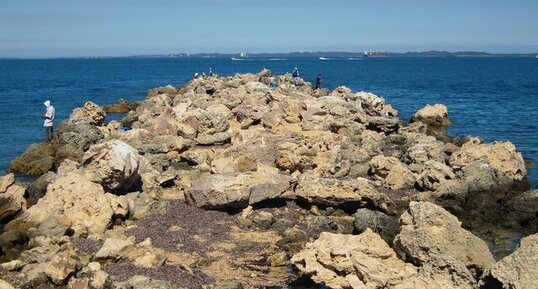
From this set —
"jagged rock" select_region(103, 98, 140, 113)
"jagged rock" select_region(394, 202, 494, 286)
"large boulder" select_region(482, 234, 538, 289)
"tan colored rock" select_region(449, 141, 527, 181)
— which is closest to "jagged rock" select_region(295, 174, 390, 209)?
"jagged rock" select_region(394, 202, 494, 286)

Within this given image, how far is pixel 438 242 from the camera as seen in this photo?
14.3m

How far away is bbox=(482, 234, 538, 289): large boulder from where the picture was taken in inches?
439

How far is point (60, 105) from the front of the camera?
6562 cm

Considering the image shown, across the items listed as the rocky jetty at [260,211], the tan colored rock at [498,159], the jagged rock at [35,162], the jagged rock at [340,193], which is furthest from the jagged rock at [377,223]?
the jagged rock at [35,162]

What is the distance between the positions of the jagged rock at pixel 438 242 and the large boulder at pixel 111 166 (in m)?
11.1

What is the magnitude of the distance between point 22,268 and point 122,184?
7.00 meters

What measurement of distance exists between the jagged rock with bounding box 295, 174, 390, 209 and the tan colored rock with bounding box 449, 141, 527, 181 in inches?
281

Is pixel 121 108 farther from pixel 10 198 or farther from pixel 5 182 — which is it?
pixel 10 198

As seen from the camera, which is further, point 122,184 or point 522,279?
point 122,184

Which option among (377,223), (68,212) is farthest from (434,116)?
(68,212)

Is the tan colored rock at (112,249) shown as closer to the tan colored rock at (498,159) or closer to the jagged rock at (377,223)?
the jagged rock at (377,223)

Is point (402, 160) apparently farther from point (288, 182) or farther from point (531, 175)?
point (288, 182)

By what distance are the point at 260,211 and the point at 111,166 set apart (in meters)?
5.94

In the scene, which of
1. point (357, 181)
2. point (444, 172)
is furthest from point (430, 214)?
A: point (444, 172)
